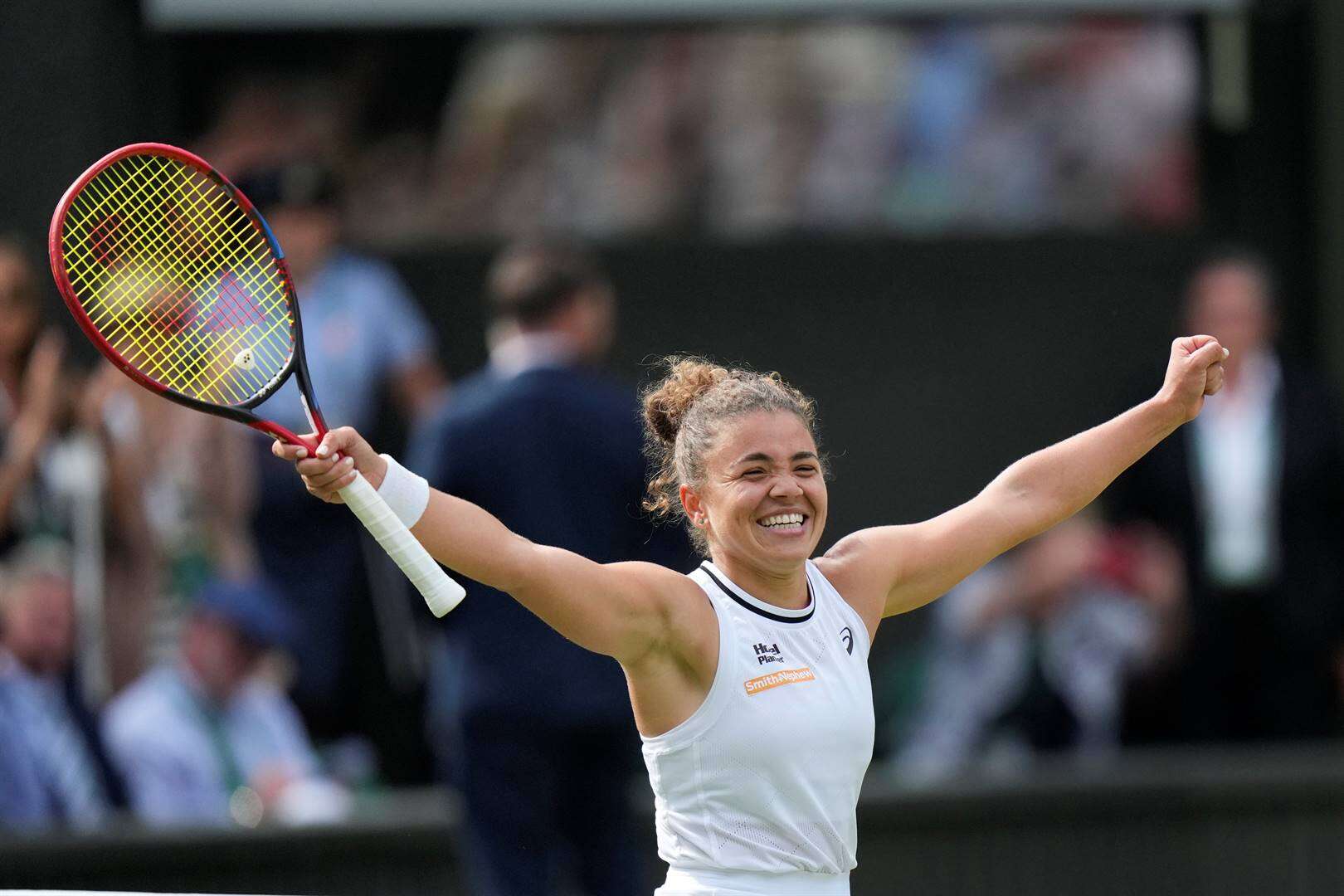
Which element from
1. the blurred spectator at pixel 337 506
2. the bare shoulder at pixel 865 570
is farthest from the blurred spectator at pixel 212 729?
the bare shoulder at pixel 865 570

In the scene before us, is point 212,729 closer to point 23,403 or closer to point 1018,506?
point 23,403

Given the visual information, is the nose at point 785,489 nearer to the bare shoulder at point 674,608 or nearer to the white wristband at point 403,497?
the bare shoulder at point 674,608

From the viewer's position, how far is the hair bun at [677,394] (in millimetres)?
3939

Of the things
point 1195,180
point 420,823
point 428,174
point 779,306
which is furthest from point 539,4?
point 420,823

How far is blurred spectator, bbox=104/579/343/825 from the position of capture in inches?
268

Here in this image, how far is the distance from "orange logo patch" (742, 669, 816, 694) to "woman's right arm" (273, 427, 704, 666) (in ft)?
0.61

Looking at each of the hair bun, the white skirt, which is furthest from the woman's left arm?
the white skirt

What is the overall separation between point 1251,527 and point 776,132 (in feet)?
8.58

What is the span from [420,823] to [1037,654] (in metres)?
2.38

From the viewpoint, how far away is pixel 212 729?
6.86m

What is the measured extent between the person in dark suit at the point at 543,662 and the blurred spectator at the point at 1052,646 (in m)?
Result: 1.99

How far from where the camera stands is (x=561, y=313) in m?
6.10

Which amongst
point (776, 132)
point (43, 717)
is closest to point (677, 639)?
point (43, 717)

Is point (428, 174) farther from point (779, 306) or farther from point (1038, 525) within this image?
point (1038, 525)
